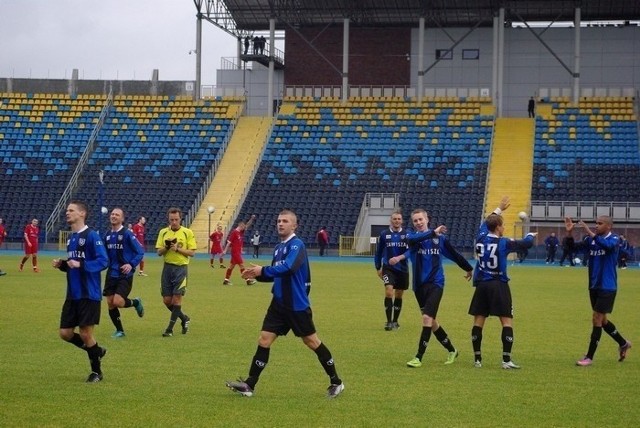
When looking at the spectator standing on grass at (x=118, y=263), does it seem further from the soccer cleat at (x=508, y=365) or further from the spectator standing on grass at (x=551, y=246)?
the spectator standing on grass at (x=551, y=246)

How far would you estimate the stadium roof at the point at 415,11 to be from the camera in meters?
59.3

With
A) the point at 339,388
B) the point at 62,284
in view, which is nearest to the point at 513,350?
the point at 339,388

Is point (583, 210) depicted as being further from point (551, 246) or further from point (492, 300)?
point (492, 300)

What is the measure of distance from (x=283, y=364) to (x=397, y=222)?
640cm

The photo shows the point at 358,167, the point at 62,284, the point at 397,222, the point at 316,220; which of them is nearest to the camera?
the point at 397,222

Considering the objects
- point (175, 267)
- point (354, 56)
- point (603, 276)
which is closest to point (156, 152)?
point (354, 56)

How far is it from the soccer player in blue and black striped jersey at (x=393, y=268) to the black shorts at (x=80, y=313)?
26.3 feet

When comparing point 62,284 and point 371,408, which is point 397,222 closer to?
point 371,408

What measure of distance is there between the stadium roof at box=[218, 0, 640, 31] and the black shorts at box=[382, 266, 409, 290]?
4118 centimetres

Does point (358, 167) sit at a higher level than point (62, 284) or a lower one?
higher

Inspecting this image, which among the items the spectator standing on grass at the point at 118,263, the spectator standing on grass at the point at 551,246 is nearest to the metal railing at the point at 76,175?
the spectator standing on grass at the point at 551,246

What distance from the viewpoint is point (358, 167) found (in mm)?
57656

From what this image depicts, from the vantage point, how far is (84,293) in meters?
12.3

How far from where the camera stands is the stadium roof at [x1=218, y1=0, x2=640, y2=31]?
5934 cm
